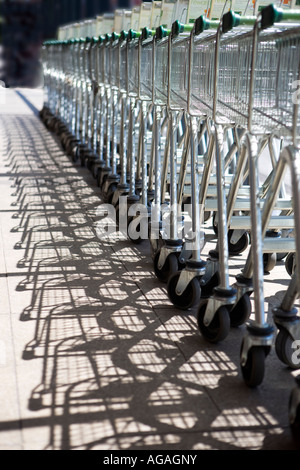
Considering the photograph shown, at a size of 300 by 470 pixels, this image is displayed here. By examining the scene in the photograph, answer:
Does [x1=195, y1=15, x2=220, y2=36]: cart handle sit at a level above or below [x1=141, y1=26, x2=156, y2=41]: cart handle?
above

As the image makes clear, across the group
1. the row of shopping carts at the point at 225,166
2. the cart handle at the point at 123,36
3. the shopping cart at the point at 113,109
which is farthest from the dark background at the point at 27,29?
the row of shopping carts at the point at 225,166

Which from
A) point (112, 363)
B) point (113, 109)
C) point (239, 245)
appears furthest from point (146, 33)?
point (112, 363)

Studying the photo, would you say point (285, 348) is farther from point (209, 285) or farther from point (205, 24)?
point (205, 24)

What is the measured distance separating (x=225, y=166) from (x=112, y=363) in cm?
115

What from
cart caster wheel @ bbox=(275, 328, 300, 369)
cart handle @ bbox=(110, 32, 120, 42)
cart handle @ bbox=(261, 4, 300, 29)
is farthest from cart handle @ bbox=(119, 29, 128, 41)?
cart caster wheel @ bbox=(275, 328, 300, 369)

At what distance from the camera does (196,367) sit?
2.60 m

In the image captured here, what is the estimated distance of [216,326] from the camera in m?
2.77

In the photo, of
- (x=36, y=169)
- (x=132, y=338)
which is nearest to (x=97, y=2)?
(x=36, y=169)

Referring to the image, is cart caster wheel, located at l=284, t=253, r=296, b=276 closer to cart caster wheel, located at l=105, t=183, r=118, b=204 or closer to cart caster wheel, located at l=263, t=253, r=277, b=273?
cart caster wheel, located at l=263, t=253, r=277, b=273

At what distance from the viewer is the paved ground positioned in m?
2.14

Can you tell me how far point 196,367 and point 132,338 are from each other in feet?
1.11

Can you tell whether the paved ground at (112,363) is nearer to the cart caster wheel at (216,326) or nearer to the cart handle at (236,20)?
the cart caster wheel at (216,326)

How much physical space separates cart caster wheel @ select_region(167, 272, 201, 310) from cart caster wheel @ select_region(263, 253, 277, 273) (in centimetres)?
67

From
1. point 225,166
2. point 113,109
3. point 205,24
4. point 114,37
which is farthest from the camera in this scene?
point 113,109
